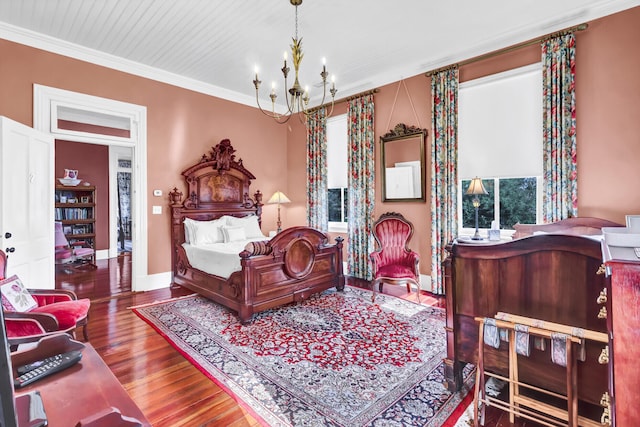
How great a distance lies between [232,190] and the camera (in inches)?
231

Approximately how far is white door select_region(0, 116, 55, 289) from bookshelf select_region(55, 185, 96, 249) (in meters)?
3.64

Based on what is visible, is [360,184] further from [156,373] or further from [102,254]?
[102,254]

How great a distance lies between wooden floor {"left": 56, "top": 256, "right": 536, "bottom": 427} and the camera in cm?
196

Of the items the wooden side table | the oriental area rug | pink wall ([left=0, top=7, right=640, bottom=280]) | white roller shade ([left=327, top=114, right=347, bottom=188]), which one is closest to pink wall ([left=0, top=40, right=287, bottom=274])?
pink wall ([left=0, top=7, right=640, bottom=280])

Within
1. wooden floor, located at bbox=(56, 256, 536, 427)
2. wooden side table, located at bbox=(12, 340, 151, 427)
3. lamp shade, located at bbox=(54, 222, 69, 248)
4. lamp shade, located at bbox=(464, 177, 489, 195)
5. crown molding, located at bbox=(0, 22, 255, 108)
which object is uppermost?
crown molding, located at bbox=(0, 22, 255, 108)

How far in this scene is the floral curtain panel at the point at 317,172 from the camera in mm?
5922

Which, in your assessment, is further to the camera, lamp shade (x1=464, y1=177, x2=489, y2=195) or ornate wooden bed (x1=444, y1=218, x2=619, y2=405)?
lamp shade (x1=464, y1=177, x2=489, y2=195)

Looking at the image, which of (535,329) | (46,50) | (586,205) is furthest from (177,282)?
(586,205)

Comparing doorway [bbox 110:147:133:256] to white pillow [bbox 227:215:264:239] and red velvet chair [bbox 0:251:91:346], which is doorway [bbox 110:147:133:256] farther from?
red velvet chair [bbox 0:251:91:346]

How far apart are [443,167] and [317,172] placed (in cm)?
241

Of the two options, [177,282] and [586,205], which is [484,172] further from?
[177,282]

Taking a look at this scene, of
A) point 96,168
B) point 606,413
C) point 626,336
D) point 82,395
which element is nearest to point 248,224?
point 82,395

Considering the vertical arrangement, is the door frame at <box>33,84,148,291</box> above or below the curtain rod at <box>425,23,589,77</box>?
below

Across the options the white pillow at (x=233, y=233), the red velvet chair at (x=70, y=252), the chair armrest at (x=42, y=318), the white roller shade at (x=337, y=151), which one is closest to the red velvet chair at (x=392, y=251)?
the white roller shade at (x=337, y=151)
